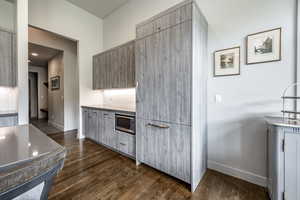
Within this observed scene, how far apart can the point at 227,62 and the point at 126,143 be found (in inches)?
87.9

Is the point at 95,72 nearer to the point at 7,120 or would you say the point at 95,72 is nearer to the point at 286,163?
the point at 7,120

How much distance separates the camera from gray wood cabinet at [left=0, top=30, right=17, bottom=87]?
8.23 ft

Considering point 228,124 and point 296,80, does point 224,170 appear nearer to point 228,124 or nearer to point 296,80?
point 228,124

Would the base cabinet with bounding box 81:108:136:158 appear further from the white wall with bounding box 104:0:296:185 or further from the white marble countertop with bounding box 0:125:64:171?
the white marble countertop with bounding box 0:125:64:171

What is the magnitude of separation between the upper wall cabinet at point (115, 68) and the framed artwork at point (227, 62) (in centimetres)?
163

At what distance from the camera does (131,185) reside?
6.10 ft

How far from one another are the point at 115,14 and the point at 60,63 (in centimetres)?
277

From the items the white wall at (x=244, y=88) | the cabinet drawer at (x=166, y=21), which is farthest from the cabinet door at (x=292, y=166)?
the cabinet drawer at (x=166, y=21)

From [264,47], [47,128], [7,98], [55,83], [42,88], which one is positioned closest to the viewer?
[264,47]

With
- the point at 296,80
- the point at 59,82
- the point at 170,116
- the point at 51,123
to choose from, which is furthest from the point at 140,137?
the point at 51,123

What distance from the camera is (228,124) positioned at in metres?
2.09

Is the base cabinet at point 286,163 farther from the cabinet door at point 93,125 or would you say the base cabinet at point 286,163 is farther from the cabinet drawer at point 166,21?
the cabinet door at point 93,125

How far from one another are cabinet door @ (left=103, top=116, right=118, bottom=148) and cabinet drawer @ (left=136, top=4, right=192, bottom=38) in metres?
1.84

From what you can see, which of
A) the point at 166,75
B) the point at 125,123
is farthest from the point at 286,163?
the point at 125,123
